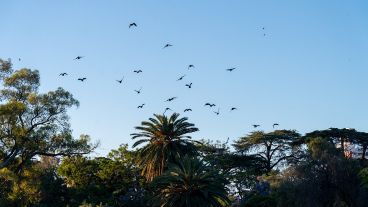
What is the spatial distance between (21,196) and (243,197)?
23761 mm

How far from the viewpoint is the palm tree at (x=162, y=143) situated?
52.9 metres

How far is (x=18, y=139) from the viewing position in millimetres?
50875

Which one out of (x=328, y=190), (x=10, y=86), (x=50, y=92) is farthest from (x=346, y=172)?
(x=10, y=86)

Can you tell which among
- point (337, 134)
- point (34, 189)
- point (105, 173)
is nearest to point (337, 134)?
point (337, 134)

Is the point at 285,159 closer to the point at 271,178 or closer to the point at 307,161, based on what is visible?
the point at 271,178

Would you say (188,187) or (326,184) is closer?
(326,184)

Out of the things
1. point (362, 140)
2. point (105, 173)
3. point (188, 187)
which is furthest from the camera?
point (362, 140)

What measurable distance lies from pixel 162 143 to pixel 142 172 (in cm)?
351

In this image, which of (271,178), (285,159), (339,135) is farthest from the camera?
(285,159)

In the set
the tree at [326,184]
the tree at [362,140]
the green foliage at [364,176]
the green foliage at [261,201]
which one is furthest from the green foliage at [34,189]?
the tree at [362,140]

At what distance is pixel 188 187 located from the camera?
47.8 m

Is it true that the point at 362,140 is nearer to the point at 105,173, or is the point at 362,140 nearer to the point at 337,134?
the point at 337,134

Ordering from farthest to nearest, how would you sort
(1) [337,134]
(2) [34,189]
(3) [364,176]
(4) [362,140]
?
(4) [362,140] → (1) [337,134] → (2) [34,189] → (3) [364,176]

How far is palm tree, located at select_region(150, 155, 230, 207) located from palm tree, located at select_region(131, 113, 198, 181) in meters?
3.91
